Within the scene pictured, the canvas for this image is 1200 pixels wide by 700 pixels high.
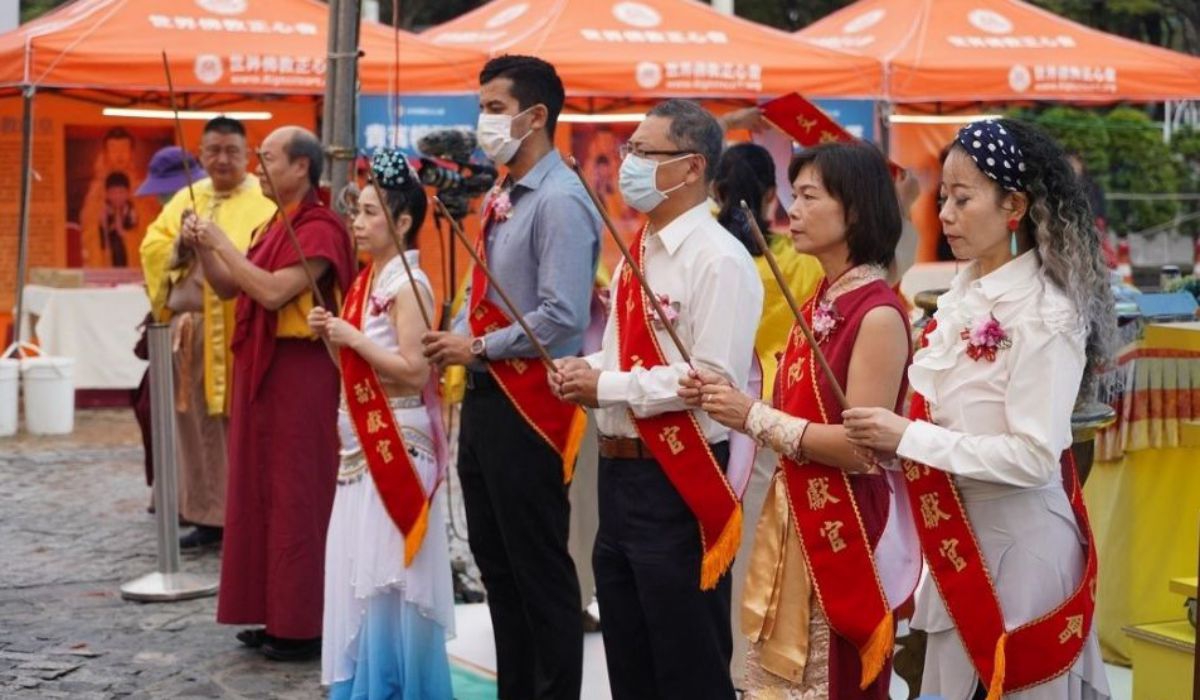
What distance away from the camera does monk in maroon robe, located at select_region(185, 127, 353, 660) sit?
20.0 ft

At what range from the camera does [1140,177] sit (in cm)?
2120

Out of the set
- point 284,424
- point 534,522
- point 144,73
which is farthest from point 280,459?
point 144,73

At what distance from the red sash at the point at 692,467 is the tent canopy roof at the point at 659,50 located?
871 centimetres

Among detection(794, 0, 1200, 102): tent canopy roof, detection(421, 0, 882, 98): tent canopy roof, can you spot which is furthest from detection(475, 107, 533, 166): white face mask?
detection(794, 0, 1200, 102): tent canopy roof

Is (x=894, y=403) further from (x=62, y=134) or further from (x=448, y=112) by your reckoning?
(x=62, y=134)

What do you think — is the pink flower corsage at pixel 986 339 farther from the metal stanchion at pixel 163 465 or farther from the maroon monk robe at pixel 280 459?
the metal stanchion at pixel 163 465

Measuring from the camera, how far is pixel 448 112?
12883mm

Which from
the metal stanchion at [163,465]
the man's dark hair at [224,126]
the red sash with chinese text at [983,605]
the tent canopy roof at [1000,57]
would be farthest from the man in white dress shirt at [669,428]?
the tent canopy roof at [1000,57]

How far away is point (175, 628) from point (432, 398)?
1.84 m

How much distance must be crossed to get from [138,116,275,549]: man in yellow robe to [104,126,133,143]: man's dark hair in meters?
5.41

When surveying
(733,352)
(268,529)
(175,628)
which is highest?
(733,352)

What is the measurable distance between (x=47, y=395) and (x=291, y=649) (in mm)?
6305

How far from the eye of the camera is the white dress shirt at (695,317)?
4.13 m

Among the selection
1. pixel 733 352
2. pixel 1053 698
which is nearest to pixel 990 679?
pixel 1053 698
